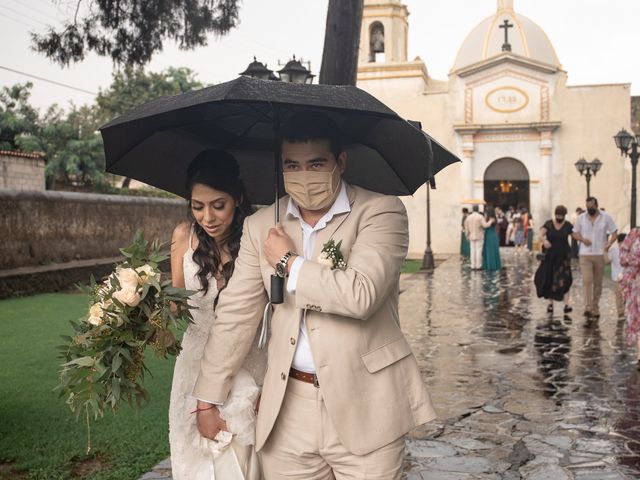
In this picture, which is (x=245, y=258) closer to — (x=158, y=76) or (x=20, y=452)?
(x=20, y=452)

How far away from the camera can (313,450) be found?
8.84 ft

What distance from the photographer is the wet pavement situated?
5.04m

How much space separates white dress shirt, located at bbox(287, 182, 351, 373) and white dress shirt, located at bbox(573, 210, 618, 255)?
Answer: 9.03m

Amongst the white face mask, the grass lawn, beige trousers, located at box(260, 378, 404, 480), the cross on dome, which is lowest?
the grass lawn

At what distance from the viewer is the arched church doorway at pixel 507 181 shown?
1200 inches

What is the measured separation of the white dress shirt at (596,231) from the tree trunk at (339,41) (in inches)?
243

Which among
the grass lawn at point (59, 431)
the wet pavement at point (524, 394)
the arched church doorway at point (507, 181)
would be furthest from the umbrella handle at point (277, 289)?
the arched church doorway at point (507, 181)

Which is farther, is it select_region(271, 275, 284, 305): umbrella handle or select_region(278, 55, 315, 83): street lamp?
select_region(278, 55, 315, 83): street lamp

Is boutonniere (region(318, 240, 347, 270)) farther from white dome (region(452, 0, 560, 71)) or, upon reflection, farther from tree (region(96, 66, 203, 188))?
tree (region(96, 66, 203, 188))

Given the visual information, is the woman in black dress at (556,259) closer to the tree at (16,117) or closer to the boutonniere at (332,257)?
the boutonniere at (332,257)

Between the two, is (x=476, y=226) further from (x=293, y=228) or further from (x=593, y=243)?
(x=293, y=228)

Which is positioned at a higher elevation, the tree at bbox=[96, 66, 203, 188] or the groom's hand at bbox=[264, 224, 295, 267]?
the tree at bbox=[96, 66, 203, 188]

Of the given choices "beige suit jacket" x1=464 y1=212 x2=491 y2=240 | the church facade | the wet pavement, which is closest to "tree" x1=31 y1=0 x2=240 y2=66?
the wet pavement

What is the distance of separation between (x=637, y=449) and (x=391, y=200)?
353 centimetres
